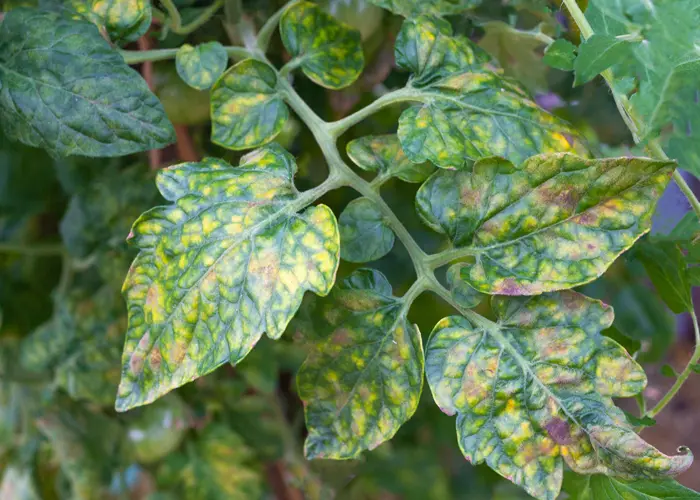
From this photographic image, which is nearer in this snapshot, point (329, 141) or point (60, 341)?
point (329, 141)

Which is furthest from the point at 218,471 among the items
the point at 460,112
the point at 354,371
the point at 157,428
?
the point at 460,112

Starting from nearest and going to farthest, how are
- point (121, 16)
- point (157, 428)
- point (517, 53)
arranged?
point (121, 16)
point (517, 53)
point (157, 428)

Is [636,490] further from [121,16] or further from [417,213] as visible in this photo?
[121,16]

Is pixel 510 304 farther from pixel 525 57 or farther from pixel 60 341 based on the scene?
pixel 60 341

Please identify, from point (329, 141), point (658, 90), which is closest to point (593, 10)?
point (658, 90)

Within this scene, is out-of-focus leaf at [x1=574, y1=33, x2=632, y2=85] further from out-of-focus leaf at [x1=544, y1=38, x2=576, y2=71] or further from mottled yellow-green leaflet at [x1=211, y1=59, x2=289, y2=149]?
mottled yellow-green leaflet at [x1=211, y1=59, x2=289, y2=149]

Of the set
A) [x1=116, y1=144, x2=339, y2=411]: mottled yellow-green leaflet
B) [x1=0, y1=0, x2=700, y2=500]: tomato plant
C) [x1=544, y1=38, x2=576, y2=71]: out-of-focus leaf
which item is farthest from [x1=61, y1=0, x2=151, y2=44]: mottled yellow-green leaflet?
[x1=544, y1=38, x2=576, y2=71]: out-of-focus leaf
